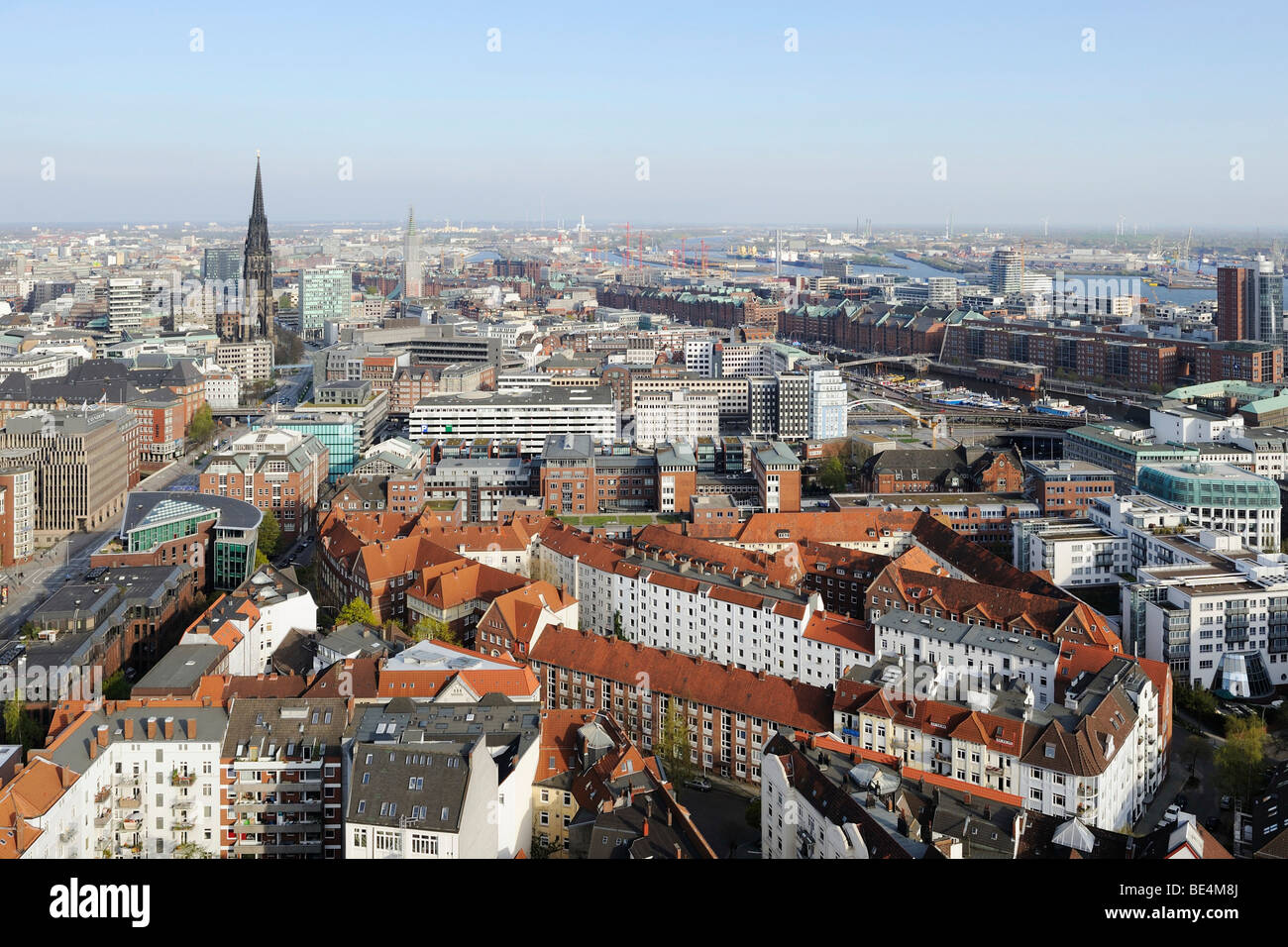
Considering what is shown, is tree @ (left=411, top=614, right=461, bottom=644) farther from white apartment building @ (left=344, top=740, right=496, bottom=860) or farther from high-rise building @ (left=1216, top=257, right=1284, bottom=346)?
high-rise building @ (left=1216, top=257, right=1284, bottom=346)

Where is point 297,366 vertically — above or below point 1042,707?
above

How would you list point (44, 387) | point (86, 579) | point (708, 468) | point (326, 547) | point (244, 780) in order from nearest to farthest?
point (244, 780), point (86, 579), point (326, 547), point (708, 468), point (44, 387)

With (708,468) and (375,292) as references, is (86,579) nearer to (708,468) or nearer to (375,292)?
(708,468)

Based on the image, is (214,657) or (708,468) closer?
(214,657)

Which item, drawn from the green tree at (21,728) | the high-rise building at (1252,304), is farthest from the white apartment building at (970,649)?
the high-rise building at (1252,304)

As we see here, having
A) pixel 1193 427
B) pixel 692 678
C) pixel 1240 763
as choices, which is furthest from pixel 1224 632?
pixel 1193 427

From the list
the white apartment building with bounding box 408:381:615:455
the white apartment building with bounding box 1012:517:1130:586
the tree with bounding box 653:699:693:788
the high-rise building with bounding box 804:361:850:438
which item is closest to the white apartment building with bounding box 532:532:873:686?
the tree with bounding box 653:699:693:788

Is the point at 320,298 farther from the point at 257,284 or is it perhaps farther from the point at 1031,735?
the point at 1031,735
